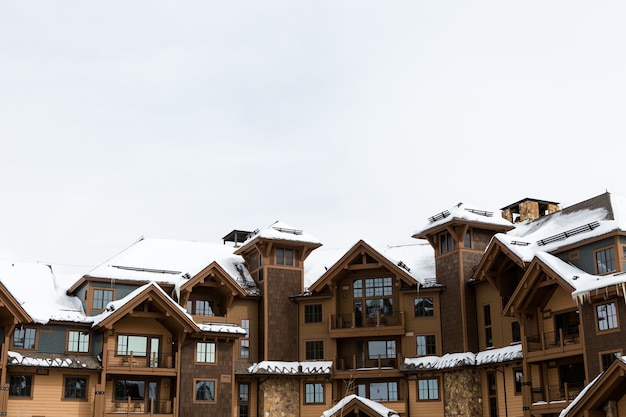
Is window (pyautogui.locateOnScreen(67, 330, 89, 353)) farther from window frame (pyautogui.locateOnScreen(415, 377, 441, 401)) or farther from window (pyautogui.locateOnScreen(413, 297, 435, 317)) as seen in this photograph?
window (pyautogui.locateOnScreen(413, 297, 435, 317))

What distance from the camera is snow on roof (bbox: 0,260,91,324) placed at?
42750 millimetres

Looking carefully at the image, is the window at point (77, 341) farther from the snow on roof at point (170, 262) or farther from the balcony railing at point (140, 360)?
the snow on roof at point (170, 262)

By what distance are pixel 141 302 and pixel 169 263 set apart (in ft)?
23.7

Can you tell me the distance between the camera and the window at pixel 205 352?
1764 inches

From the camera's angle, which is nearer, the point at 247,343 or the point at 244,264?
the point at 247,343

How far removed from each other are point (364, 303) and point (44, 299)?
58.9 ft

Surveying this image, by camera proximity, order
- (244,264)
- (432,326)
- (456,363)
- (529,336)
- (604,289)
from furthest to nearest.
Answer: (244,264) → (432,326) → (456,363) → (529,336) → (604,289)

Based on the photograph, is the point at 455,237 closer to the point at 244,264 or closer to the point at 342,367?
the point at 342,367

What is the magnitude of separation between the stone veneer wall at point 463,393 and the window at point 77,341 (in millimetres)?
19122

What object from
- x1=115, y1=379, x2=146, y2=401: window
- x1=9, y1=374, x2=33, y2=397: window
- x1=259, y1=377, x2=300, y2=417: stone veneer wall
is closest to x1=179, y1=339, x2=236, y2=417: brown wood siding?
x1=115, y1=379, x2=146, y2=401: window

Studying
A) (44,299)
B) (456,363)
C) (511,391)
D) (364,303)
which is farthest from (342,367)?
(44,299)

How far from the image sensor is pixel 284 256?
5028 centimetres

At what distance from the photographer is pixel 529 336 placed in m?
40.4

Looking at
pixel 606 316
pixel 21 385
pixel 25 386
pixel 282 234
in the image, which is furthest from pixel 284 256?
pixel 606 316
